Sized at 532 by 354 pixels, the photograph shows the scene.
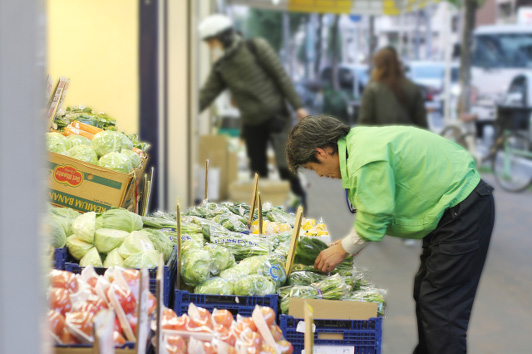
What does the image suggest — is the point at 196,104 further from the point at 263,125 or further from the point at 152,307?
the point at 152,307

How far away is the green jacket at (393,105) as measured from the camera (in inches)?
288

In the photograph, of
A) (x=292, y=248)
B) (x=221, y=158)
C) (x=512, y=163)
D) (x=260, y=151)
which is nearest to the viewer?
(x=292, y=248)

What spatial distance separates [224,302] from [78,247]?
0.63 meters

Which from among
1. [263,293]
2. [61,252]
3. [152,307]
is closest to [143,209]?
[61,252]

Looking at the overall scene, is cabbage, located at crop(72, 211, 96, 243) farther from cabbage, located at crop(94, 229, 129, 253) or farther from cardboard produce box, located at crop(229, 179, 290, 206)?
cardboard produce box, located at crop(229, 179, 290, 206)

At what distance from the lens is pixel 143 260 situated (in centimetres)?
263

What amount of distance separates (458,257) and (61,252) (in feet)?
6.12

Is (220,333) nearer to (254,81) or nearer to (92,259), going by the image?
(92,259)

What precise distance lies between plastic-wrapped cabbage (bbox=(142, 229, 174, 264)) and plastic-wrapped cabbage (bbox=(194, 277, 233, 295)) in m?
0.23

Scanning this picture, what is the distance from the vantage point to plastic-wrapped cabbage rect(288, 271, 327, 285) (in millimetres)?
2951

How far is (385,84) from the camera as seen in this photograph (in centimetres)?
A: 738

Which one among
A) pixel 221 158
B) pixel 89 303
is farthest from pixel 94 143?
pixel 221 158

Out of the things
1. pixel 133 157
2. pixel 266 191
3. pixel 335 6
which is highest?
pixel 335 6

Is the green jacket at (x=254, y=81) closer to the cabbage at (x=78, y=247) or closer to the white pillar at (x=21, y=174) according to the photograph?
the cabbage at (x=78, y=247)
